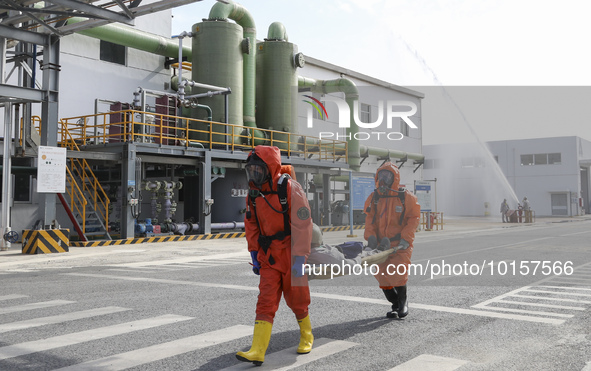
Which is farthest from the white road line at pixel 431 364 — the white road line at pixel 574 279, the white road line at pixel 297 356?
the white road line at pixel 574 279

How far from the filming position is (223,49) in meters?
23.3

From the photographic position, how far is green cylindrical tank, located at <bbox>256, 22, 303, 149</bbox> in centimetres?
2652

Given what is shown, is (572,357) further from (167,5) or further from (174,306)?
(167,5)

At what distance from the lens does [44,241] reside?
49.7 feet

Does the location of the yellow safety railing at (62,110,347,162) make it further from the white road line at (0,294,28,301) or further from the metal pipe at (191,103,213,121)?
the white road line at (0,294,28,301)

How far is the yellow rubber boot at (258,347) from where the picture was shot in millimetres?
4492

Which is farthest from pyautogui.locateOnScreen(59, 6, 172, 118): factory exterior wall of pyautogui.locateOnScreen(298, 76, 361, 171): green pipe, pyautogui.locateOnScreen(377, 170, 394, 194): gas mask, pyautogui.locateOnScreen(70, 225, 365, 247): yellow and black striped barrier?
pyautogui.locateOnScreen(377, 170, 394, 194): gas mask

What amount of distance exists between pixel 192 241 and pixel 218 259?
5.52 m

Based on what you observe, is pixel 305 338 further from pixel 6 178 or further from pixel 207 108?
pixel 207 108

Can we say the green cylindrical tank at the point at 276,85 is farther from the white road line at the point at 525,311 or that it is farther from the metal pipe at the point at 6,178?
the white road line at the point at 525,311

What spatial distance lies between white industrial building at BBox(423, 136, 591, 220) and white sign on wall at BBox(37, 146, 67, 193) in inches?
1759

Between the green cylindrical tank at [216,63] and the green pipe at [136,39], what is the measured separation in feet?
7.75

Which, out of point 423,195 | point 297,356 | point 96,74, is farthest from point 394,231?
point 96,74

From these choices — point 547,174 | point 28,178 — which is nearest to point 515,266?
point 28,178
